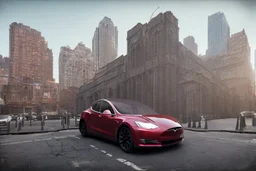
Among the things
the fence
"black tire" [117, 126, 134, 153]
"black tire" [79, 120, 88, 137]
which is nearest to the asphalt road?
"black tire" [117, 126, 134, 153]

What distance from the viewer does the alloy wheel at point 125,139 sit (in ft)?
13.2

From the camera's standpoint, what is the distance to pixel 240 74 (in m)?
34.6

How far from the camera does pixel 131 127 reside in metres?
4.06

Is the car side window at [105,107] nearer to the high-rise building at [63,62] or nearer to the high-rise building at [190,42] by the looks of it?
the high-rise building at [63,62]

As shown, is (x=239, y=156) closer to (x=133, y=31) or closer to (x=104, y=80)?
(x=133, y=31)

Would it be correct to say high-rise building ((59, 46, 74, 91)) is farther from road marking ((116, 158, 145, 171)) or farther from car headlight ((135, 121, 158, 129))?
road marking ((116, 158, 145, 171))

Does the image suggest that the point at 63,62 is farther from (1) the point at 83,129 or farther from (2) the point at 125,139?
(2) the point at 125,139

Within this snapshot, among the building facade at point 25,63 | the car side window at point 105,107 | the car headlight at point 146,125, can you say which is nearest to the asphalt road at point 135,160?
the car headlight at point 146,125

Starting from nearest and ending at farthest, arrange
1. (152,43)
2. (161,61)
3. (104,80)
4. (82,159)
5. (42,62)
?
(82,159), (161,61), (152,43), (42,62), (104,80)

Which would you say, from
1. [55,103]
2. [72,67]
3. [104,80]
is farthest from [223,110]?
[55,103]

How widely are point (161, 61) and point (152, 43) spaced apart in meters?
3.54

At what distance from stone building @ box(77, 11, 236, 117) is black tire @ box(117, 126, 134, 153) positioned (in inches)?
613

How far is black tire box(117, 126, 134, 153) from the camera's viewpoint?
4002 mm

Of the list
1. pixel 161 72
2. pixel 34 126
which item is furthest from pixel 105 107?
pixel 161 72
